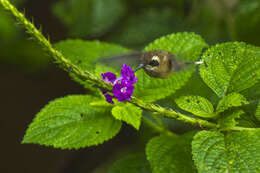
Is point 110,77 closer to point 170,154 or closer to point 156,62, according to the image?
point 156,62

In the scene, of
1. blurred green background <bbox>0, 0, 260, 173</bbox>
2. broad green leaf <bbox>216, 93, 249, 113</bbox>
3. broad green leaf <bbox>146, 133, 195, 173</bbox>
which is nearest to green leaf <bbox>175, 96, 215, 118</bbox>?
broad green leaf <bbox>216, 93, 249, 113</bbox>

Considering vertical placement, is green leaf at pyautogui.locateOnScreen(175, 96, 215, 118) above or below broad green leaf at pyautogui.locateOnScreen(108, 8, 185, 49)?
below

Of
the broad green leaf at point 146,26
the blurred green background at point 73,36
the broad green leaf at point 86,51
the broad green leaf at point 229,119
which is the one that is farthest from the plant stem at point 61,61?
the broad green leaf at point 146,26

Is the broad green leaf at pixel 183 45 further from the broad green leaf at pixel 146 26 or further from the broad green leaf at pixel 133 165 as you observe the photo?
the broad green leaf at pixel 146 26

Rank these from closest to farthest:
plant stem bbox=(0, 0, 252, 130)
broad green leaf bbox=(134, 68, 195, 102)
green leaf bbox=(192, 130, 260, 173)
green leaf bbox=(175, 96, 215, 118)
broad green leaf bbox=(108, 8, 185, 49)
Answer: plant stem bbox=(0, 0, 252, 130) < green leaf bbox=(192, 130, 260, 173) < green leaf bbox=(175, 96, 215, 118) < broad green leaf bbox=(134, 68, 195, 102) < broad green leaf bbox=(108, 8, 185, 49)

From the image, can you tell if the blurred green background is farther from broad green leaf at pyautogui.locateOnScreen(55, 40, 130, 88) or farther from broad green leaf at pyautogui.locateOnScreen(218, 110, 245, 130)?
broad green leaf at pyautogui.locateOnScreen(218, 110, 245, 130)
